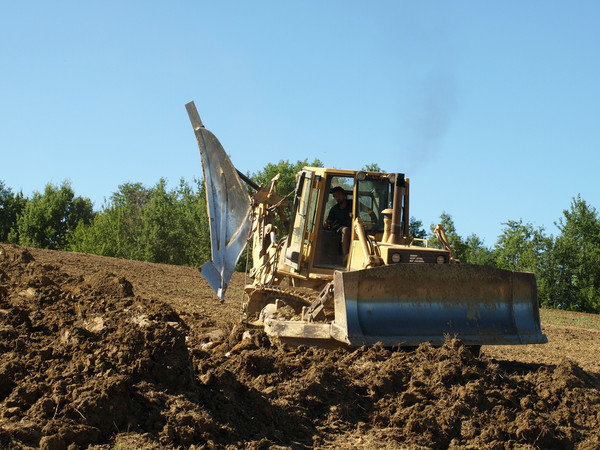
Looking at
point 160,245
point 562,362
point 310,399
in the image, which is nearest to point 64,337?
point 310,399

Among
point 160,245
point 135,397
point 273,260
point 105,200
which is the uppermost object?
point 105,200

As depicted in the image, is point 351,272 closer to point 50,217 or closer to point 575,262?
point 575,262

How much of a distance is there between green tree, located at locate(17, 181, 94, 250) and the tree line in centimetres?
6

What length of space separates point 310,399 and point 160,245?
36519 millimetres

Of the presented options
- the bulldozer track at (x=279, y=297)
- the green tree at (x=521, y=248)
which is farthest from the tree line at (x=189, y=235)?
the bulldozer track at (x=279, y=297)

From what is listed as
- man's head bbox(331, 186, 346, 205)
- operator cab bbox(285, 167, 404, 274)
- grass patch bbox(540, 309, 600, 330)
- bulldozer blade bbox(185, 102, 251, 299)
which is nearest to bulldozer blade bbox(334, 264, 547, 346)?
operator cab bbox(285, 167, 404, 274)

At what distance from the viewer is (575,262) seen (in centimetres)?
3000

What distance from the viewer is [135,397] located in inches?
219

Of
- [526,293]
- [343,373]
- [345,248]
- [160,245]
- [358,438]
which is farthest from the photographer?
[160,245]

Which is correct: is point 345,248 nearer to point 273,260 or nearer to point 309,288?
point 309,288

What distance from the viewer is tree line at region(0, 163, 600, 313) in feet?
98.5

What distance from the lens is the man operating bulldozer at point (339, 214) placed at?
9.59 meters

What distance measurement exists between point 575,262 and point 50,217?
34.8m

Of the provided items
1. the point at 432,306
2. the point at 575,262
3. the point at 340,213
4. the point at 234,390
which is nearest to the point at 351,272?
the point at 432,306
